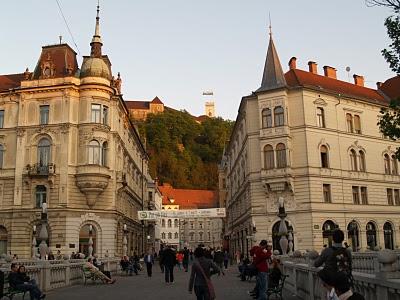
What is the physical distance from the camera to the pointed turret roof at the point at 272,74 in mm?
43188

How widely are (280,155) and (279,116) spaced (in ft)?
11.7

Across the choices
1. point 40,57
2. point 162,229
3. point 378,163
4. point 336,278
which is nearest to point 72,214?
point 40,57

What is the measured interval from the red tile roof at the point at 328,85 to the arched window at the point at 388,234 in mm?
12269

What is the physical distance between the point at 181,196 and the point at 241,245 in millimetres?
64938

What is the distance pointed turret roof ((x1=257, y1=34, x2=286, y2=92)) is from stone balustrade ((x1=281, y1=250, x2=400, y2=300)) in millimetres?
26112

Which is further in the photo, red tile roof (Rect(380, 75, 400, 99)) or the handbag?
red tile roof (Rect(380, 75, 400, 99))

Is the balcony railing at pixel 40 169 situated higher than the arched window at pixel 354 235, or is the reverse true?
the balcony railing at pixel 40 169

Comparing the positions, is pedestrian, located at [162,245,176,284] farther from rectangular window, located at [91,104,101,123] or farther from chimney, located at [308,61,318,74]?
chimney, located at [308,61,318,74]

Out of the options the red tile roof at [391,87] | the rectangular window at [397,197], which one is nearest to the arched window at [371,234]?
the rectangular window at [397,197]

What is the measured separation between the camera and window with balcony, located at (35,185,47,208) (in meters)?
40.2

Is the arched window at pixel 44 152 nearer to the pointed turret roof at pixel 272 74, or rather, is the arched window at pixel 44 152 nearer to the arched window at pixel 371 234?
the pointed turret roof at pixel 272 74

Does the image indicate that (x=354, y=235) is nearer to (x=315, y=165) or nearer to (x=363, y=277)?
(x=315, y=165)

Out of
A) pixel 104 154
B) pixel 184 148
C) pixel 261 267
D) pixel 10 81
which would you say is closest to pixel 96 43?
pixel 10 81

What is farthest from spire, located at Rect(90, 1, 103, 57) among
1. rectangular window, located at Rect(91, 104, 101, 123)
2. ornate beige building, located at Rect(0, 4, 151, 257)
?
rectangular window, located at Rect(91, 104, 101, 123)
